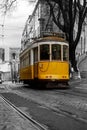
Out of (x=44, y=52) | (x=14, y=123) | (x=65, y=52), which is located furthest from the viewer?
(x=65, y=52)

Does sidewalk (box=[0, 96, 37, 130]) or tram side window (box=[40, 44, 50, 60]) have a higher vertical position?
tram side window (box=[40, 44, 50, 60])

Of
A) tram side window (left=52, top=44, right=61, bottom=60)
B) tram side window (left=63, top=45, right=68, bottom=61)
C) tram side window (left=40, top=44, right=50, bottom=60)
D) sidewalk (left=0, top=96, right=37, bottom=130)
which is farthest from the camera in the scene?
tram side window (left=63, top=45, right=68, bottom=61)

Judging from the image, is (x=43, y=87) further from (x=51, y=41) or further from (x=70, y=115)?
(x=70, y=115)

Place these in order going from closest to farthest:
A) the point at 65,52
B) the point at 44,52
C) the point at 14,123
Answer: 1. the point at 14,123
2. the point at 44,52
3. the point at 65,52

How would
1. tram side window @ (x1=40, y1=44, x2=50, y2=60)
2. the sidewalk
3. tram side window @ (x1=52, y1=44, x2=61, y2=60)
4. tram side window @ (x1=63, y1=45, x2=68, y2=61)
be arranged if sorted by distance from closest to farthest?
the sidewalk < tram side window @ (x1=40, y1=44, x2=50, y2=60) < tram side window @ (x1=52, y1=44, x2=61, y2=60) < tram side window @ (x1=63, y1=45, x2=68, y2=61)

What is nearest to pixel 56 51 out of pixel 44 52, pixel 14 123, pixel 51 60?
pixel 51 60

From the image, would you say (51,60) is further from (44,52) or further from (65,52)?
(65,52)

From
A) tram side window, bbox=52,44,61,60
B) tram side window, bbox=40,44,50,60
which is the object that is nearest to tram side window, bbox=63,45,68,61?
tram side window, bbox=52,44,61,60

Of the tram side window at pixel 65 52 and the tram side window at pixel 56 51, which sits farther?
the tram side window at pixel 65 52

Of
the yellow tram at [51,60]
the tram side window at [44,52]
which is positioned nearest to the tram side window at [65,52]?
the yellow tram at [51,60]

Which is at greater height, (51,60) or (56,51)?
(56,51)

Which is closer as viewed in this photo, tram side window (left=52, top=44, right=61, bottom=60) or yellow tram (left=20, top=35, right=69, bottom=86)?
yellow tram (left=20, top=35, right=69, bottom=86)

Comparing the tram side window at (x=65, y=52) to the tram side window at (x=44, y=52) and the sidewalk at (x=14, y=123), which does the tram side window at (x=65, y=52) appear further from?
the sidewalk at (x=14, y=123)

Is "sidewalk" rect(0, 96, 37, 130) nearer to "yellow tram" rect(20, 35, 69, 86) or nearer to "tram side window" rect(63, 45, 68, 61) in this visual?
"yellow tram" rect(20, 35, 69, 86)
